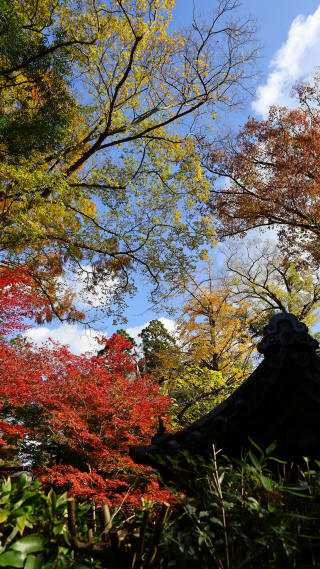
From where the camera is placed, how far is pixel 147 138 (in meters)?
12.3

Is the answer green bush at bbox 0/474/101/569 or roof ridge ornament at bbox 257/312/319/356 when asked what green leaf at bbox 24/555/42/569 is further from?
roof ridge ornament at bbox 257/312/319/356

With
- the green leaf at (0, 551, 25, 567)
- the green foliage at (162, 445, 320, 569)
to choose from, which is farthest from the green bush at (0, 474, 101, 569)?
the green foliage at (162, 445, 320, 569)

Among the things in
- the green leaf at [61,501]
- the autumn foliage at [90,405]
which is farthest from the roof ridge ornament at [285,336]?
the autumn foliage at [90,405]

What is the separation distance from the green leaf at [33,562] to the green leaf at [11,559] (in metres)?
0.02

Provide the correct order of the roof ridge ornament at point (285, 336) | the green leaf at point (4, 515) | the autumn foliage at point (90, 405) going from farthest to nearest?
the autumn foliage at point (90, 405) < the roof ridge ornament at point (285, 336) < the green leaf at point (4, 515)

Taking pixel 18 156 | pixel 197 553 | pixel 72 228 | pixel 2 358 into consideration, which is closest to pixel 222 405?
pixel 197 553

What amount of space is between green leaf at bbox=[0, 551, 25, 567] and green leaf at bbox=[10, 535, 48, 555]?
0.03 m

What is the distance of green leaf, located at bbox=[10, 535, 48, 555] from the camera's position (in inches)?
66.8

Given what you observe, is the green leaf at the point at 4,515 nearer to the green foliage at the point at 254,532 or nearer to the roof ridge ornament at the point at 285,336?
the green foliage at the point at 254,532

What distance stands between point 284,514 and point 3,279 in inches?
402

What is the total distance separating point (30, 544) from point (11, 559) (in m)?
0.12

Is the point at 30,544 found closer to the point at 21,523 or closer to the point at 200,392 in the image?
the point at 21,523

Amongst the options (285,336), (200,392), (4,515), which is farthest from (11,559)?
(200,392)

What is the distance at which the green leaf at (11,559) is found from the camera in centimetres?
160
